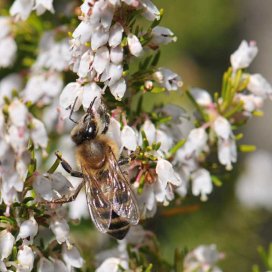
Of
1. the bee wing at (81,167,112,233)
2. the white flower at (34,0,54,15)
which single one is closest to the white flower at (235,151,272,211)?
the bee wing at (81,167,112,233)

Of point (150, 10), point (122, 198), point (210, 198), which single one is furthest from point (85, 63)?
point (210, 198)

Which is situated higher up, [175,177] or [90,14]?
[90,14]

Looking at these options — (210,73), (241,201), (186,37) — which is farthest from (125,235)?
(210,73)

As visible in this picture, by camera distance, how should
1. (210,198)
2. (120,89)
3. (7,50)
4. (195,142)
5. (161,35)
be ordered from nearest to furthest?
(120,89)
(161,35)
(195,142)
(7,50)
(210,198)

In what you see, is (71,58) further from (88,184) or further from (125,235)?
(125,235)

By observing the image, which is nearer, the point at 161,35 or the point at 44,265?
the point at 44,265

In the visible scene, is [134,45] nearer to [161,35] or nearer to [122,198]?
[161,35]
